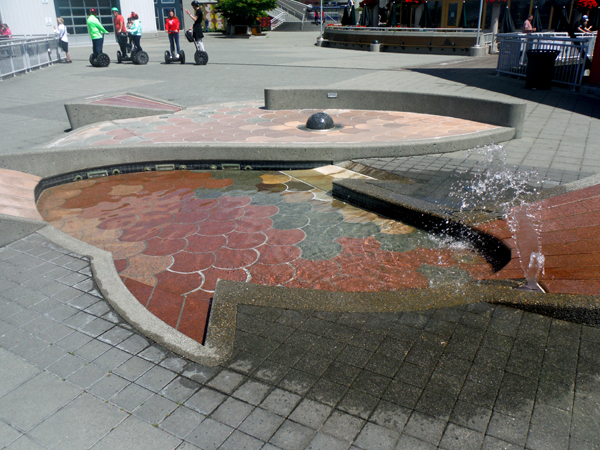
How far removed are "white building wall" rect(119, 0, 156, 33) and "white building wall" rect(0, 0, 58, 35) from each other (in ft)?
19.1

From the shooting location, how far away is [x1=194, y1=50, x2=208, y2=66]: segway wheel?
19.7 meters

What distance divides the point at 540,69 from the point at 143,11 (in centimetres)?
3146

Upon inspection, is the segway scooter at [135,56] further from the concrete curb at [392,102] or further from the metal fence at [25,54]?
the concrete curb at [392,102]

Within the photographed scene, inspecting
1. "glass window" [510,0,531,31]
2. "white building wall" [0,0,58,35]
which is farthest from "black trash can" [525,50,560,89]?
"white building wall" [0,0,58,35]

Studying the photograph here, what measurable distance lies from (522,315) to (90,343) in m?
3.07

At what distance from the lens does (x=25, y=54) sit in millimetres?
18547

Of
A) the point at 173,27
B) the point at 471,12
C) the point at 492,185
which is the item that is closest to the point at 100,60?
the point at 173,27

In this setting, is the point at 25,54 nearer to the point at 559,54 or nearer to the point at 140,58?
the point at 140,58

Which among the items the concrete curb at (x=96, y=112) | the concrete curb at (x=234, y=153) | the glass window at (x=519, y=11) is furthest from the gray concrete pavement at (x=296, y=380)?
the glass window at (x=519, y=11)

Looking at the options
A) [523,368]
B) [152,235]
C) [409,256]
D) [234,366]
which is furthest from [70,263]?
[523,368]

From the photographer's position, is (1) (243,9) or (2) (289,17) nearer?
(1) (243,9)

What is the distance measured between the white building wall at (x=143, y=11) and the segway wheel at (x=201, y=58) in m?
19.3

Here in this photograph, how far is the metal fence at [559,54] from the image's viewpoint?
1388 cm

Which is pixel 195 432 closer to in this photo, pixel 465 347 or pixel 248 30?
pixel 465 347
